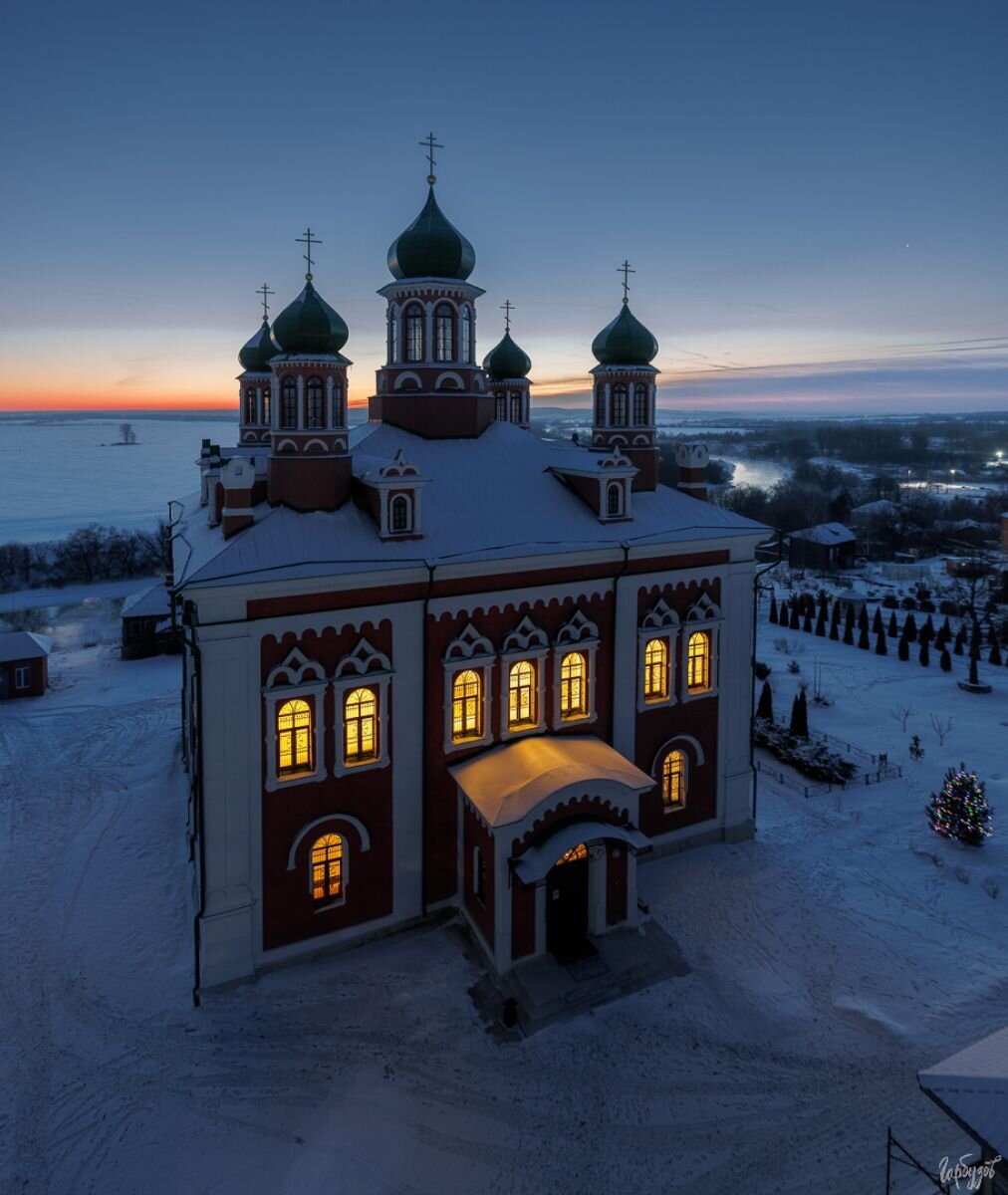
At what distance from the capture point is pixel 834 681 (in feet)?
99.9

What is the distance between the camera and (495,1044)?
1213 centimetres

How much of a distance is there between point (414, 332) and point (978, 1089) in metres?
16.5

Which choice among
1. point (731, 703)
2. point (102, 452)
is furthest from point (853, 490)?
point (102, 452)

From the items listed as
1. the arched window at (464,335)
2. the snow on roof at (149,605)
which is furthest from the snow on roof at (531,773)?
the snow on roof at (149,605)

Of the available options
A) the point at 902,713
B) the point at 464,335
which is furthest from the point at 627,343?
the point at 902,713

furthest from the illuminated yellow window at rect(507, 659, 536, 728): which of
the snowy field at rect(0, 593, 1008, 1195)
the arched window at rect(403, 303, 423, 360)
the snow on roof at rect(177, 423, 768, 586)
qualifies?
the arched window at rect(403, 303, 423, 360)

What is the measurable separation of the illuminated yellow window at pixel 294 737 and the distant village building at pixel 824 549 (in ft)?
165

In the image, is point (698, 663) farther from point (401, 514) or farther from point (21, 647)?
point (21, 647)

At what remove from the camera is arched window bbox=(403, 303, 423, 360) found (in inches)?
705

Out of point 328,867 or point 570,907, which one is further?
point 570,907

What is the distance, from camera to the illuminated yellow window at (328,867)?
1385 centimetres

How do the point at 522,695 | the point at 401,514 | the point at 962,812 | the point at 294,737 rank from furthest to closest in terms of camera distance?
the point at 962,812 → the point at 522,695 → the point at 401,514 → the point at 294,737

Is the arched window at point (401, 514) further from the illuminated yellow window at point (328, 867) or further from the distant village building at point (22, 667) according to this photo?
the distant village building at point (22, 667)

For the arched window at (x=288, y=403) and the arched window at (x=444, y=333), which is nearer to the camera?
the arched window at (x=288, y=403)
